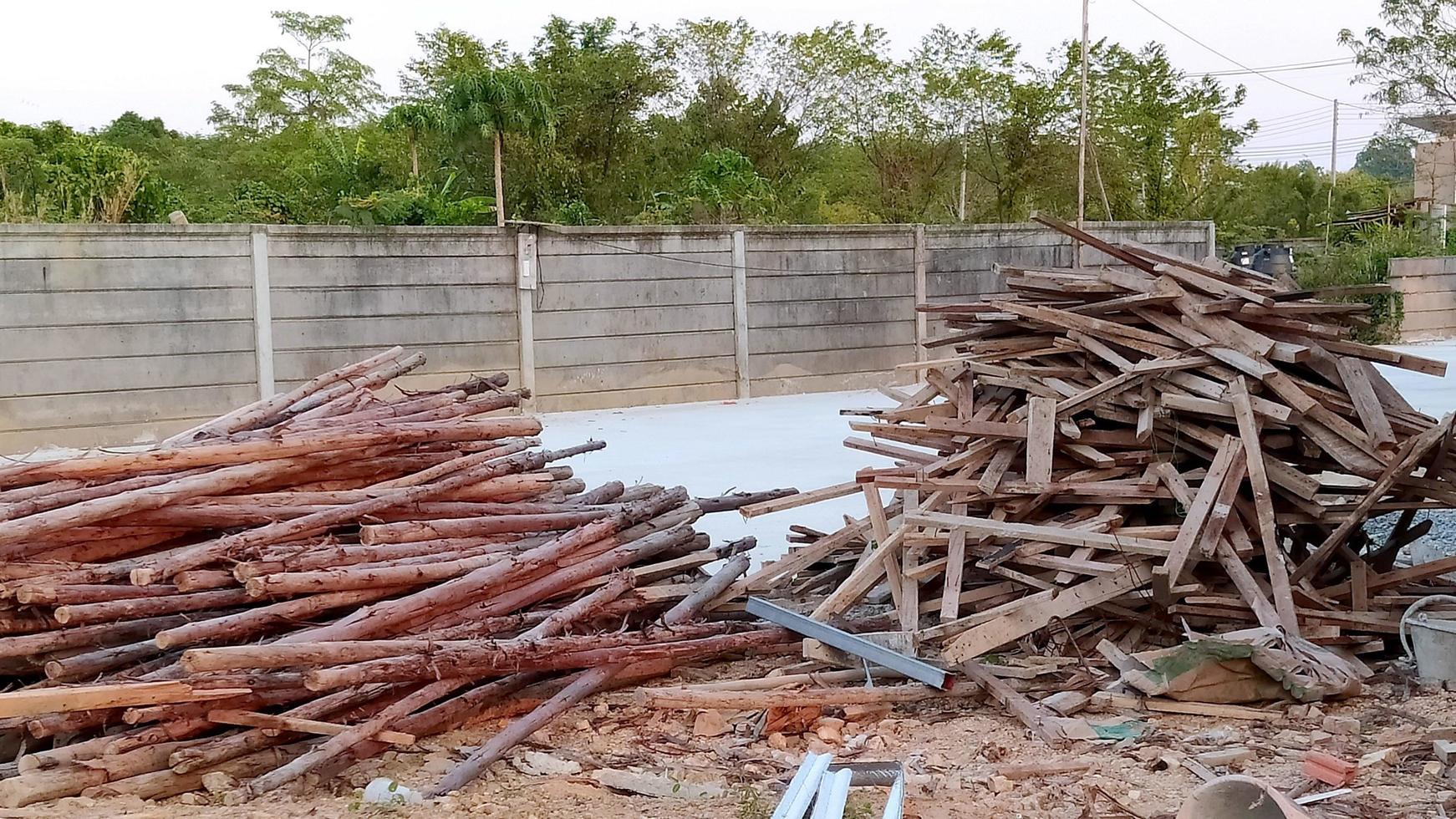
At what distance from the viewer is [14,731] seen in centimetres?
395

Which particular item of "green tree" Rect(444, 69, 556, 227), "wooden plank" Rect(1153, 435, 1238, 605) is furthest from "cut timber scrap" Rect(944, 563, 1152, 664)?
"green tree" Rect(444, 69, 556, 227)

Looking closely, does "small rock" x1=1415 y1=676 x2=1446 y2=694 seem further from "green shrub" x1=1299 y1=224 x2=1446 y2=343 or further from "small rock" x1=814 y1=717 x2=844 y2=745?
"green shrub" x1=1299 y1=224 x2=1446 y2=343

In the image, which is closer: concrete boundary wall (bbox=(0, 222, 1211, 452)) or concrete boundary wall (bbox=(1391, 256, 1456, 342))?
concrete boundary wall (bbox=(0, 222, 1211, 452))

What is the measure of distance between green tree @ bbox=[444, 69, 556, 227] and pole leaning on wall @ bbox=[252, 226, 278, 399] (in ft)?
16.0

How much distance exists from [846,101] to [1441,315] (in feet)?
38.5

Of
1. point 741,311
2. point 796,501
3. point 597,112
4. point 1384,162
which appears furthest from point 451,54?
point 1384,162

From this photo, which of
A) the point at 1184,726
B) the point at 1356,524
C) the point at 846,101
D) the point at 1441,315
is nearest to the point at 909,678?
the point at 1184,726

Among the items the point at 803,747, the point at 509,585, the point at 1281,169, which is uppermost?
the point at 1281,169

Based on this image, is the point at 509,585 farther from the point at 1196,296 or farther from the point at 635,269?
the point at 635,269

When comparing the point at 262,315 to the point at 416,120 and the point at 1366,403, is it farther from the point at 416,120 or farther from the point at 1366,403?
the point at 1366,403

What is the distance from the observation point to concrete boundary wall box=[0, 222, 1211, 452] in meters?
10.9

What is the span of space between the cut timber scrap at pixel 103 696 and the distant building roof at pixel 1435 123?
32717 mm

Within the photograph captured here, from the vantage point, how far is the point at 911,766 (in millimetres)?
4062

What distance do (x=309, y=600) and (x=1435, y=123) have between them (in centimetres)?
3267
